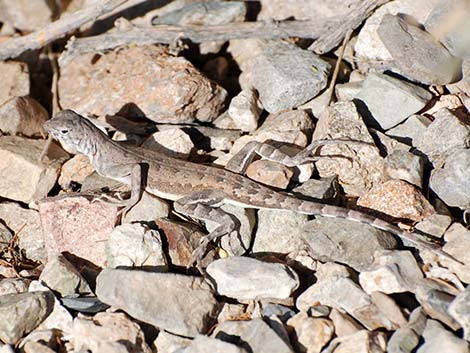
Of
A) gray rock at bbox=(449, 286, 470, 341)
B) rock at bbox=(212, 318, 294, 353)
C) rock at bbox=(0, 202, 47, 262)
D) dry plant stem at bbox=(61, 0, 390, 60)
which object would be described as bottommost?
rock at bbox=(0, 202, 47, 262)

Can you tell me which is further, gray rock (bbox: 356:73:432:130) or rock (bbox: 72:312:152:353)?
gray rock (bbox: 356:73:432:130)

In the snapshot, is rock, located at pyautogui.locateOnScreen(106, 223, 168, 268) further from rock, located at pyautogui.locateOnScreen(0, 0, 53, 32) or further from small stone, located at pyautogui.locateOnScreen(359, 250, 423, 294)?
rock, located at pyautogui.locateOnScreen(0, 0, 53, 32)

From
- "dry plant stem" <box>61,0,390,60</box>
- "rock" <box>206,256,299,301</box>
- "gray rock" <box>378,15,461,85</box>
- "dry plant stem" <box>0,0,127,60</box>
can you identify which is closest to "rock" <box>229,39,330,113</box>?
"dry plant stem" <box>61,0,390,60</box>

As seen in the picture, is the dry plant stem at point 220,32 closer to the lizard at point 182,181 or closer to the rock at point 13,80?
the rock at point 13,80

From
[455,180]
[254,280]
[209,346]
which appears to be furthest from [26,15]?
[455,180]

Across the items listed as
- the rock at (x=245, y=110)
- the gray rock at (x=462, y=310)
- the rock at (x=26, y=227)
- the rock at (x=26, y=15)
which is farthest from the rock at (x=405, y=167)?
the rock at (x=26, y=15)

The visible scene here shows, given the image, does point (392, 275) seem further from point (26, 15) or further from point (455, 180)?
point (26, 15)
